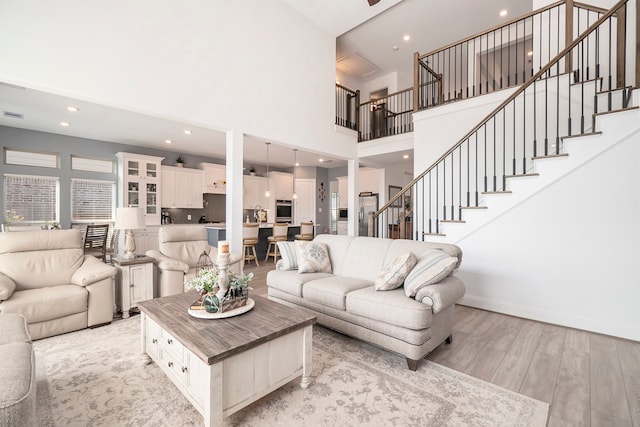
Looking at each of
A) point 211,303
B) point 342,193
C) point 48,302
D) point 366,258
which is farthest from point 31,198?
point 342,193

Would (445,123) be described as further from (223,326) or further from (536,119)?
(223,326)

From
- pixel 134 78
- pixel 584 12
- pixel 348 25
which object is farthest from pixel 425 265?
pixel 348 25

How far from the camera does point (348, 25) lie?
226 inches

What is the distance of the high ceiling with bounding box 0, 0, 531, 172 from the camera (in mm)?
4363

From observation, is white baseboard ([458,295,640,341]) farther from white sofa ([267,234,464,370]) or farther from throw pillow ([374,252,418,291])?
throw pillow ([374,252,418,291])

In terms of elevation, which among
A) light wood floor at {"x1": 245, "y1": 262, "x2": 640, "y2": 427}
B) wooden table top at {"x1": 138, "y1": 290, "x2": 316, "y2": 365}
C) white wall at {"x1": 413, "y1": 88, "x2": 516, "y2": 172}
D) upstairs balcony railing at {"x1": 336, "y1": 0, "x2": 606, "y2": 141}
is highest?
upstairs balcony railing at {"x1": 336, "y1": 0, "x2": 606, "y2": 141}

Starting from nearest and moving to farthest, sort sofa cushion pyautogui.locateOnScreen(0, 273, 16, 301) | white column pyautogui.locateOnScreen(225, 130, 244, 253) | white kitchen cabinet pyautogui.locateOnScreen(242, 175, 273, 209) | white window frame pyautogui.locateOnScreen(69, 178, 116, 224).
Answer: sofa cushion pyautogui.locateOnScreen(0, 273, 16, 301)
white column pyautogui.locateOnScreen(225, 130, 244, 253)
white window frame pyautogui.locateOnScreen(69, 178, 116, 224)
white kitchen cabinet pyautogui.locateOnScreen(242, 175, 273, 209)

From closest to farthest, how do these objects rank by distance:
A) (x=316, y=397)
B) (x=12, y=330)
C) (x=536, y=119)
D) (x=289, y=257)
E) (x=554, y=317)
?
1. (x=12, y=330)
2. (x=316, y=397)
3. (x=554, y=317)
4. (x=289, y=257)
5. (x=536, y=119)

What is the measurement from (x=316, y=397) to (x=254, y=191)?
7.16m

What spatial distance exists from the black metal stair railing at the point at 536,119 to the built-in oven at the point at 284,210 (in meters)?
5.12

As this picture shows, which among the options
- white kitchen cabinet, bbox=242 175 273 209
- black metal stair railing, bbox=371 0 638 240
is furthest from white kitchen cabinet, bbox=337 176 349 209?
black metal stair railing, bbox=371 0 638 240

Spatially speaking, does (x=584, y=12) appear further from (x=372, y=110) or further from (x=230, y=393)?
(x=230, y=393)

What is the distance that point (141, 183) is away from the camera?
638 cm

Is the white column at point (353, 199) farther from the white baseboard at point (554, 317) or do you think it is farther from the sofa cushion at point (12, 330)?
the sofa cushion at point (12, 330)
